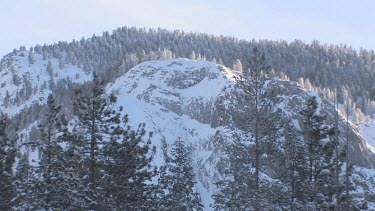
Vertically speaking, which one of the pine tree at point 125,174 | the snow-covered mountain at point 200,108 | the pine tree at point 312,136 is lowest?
the pine tree at point 125,174

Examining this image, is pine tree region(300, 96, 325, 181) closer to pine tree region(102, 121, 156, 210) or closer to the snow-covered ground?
Answer: pine tree region(102, 121, 156, 210)

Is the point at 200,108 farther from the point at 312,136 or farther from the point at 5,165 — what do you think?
the point at 5,165

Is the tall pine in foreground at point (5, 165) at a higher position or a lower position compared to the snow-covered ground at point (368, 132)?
lower

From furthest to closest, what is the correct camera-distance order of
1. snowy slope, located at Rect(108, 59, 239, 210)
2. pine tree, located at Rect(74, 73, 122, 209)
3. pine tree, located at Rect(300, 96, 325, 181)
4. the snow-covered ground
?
the snow-covered ground, snowy slope, located at Rect(108, 59, 239, 210), pine tree, located at Rect(300, 96, 325, 181), pine tree, located at Rect(74, 73, 122, 209)

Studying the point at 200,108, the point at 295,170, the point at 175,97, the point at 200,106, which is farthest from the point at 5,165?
the point at 175,97

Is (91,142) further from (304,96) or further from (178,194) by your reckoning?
(304,96)

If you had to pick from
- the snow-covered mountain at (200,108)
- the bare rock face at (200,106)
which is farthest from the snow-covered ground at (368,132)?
the bare rock face at (200,106)

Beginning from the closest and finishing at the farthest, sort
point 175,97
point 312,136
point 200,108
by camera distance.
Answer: point 312,136
point 200,108
point 175,97

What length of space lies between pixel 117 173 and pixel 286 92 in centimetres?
6319

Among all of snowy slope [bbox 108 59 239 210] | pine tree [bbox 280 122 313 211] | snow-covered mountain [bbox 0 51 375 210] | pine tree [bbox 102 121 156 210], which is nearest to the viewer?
pine tree [bbox 102 121 156 210]

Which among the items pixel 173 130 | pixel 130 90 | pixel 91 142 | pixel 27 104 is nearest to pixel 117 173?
pixel 91 142

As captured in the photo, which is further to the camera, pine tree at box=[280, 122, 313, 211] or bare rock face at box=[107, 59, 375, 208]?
bare rock face at box=[107, 59, 375, 208]

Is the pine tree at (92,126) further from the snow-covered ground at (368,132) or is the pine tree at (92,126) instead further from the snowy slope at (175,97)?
the snow-covered ground at (368,132)

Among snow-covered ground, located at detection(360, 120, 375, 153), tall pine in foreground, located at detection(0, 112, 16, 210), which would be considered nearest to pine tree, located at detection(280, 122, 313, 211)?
tall pine in foreground, located at detection(0, 112, 16, 210)
